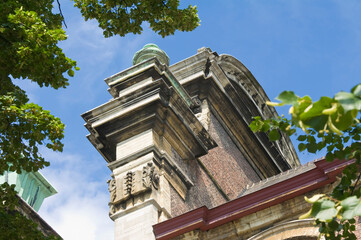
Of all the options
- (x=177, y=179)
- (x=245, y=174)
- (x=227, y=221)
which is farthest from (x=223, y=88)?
(x=227, y=221)

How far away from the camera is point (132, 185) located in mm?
13477

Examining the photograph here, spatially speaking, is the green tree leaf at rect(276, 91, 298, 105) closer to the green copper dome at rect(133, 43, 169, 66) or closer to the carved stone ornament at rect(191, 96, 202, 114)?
the carved stone ornament at rect(191, 96, 202, 114)

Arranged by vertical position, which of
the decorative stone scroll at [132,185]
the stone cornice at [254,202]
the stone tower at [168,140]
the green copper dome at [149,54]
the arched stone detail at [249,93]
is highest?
the arched stone detail at [249,93]

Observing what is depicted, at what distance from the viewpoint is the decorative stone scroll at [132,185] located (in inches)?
523

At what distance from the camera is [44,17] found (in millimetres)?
9570

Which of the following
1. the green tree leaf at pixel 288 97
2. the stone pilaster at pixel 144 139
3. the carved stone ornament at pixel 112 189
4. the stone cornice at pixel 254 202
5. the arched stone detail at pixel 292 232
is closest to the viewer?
the green tree leaf at pixel 288 97

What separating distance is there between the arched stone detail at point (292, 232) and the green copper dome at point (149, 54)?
321 inches

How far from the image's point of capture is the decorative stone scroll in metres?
13.3

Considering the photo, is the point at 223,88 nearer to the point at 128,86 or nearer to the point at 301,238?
the point at 128,86

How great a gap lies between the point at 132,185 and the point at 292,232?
13.9 ft

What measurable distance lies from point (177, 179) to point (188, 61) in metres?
5.54

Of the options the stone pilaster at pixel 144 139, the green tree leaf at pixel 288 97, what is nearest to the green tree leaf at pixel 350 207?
the green tree leaf at pixel 288 97

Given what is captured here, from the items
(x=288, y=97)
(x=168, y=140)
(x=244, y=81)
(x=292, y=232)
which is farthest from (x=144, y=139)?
(x=288, y=97)

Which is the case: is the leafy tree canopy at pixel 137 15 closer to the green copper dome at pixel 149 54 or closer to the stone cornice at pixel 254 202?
the stone cornice at pixel 254 202
